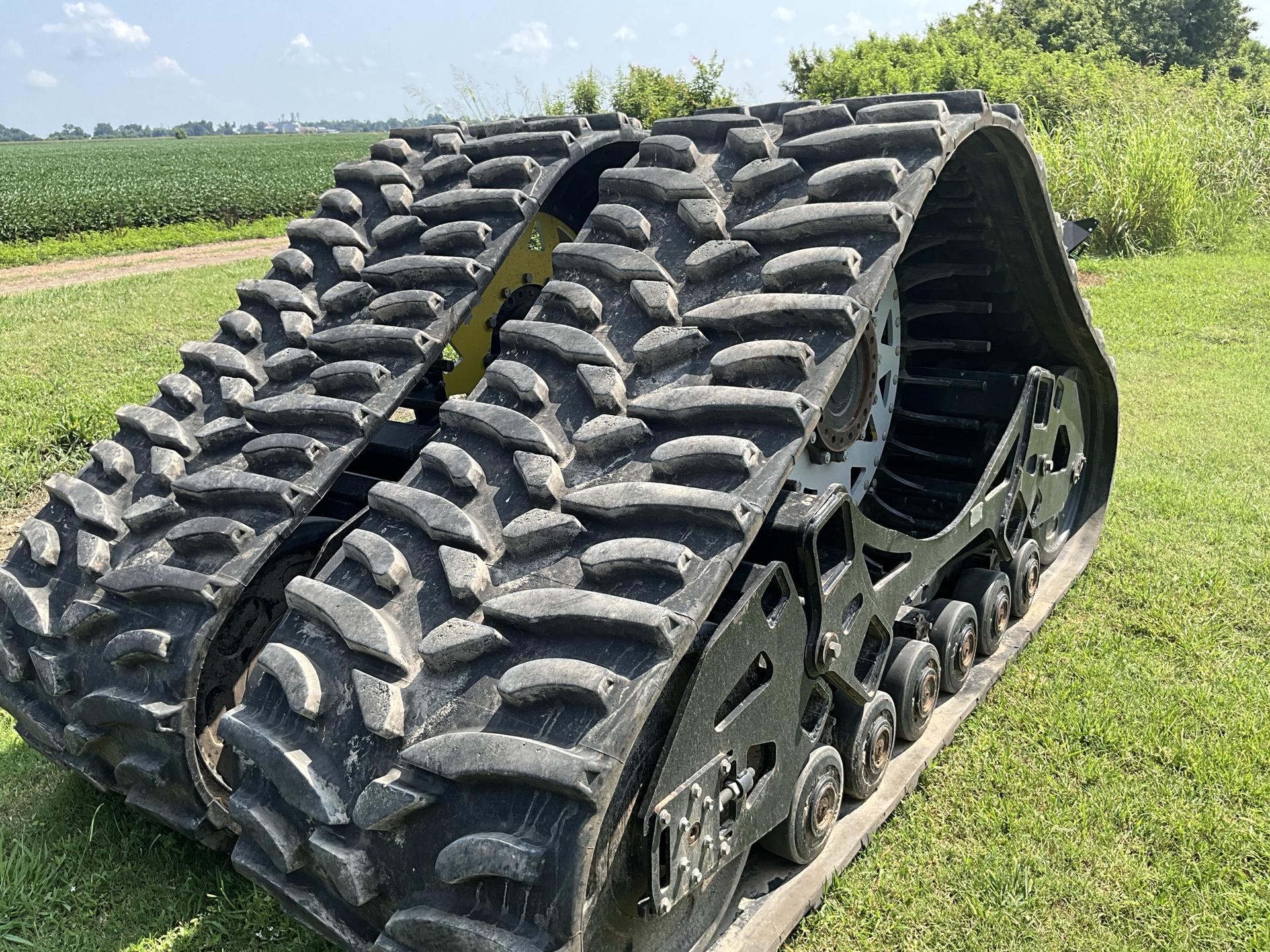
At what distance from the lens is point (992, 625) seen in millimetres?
3504

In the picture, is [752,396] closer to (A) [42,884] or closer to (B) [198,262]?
(A) [42,884]

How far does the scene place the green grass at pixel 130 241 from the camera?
21703 mm

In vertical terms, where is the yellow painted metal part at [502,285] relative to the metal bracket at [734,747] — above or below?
above

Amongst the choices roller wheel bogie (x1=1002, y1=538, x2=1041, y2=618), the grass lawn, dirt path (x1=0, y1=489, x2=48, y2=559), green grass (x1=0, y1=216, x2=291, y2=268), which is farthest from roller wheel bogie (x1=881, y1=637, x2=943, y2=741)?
green grass (x1=0, y1=216, x2=291, y2=268)

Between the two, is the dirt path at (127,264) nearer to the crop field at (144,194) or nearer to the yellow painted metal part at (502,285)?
the crop field at (144,194)

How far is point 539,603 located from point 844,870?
1321 millimetres

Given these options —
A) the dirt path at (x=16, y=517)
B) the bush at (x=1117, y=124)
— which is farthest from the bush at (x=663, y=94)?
the dirt path at (x=16, y=517)

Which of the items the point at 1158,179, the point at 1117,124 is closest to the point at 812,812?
the point at 1158,179

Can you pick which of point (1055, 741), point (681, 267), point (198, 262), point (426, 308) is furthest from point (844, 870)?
point (198, 262)

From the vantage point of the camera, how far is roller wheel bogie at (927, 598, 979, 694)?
Result: 126 inches

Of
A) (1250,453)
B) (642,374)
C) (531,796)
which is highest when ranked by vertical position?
(642,374)

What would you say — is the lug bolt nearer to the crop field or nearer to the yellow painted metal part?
the yellow painted metal part

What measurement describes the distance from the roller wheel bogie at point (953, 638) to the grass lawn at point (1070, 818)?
16 cm

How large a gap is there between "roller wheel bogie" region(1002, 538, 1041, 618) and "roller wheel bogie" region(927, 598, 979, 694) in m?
0.39
